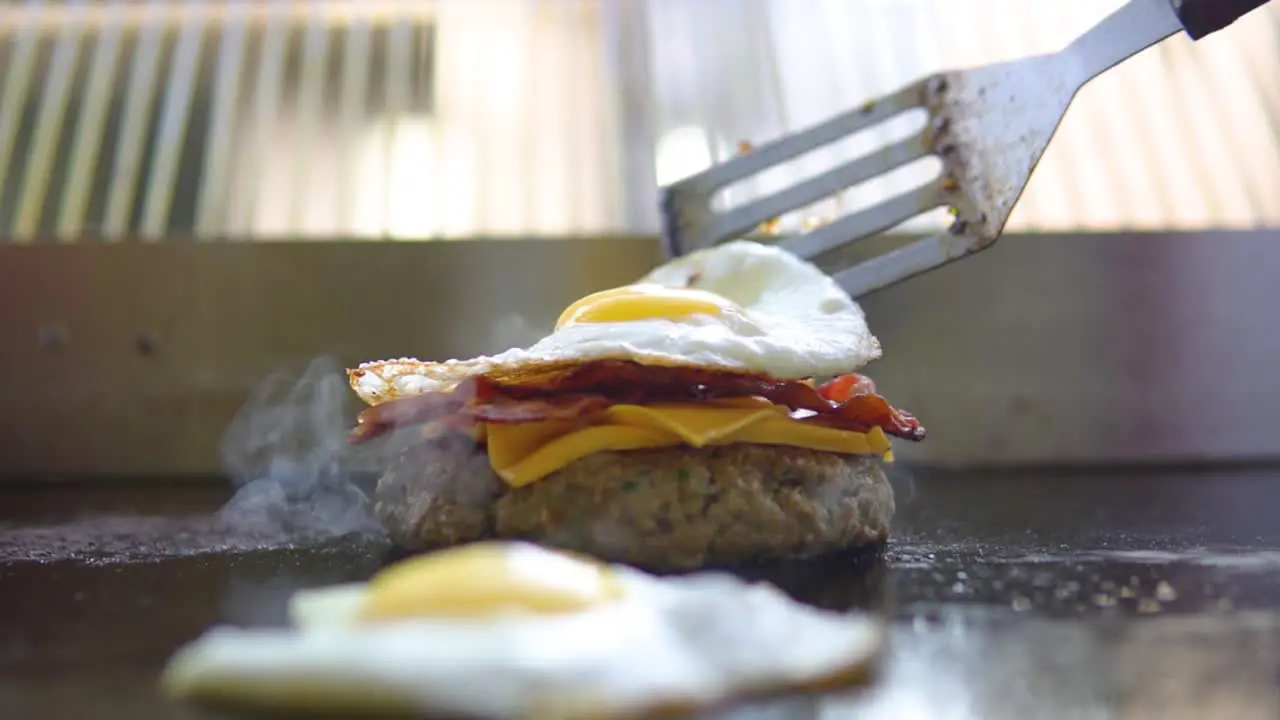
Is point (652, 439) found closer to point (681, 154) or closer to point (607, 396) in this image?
point (607, 396)

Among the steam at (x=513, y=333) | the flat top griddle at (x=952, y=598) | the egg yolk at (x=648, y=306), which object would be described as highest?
the steam at (x=513, y=333)

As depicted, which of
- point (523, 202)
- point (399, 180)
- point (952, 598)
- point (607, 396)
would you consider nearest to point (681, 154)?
point (523, 202)

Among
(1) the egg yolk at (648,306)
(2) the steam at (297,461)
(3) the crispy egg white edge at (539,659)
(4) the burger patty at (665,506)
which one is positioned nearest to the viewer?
(3) the crispy egg white edge at (539,659)

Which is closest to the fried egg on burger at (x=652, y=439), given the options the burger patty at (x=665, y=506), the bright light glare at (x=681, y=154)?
the burger patty at (x=665, y=506)

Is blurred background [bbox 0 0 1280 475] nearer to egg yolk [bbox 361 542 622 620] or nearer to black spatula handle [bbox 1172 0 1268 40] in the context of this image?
black spatula handle [bbox 1172 0 1268 40]

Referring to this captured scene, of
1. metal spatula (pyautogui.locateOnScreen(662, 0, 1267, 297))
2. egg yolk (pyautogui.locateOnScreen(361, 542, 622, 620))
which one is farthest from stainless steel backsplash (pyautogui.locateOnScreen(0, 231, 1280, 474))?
egg yolk (pyautogui.locateOnScreen(361, 542, 622, 620))

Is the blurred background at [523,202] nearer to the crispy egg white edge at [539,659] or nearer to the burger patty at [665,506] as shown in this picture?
the burger patty at [665,506]

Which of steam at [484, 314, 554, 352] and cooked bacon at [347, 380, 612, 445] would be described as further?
steam at [484, 314, 554, 352]
